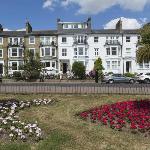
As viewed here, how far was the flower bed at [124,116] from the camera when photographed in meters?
14.4

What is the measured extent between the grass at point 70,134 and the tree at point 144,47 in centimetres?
338

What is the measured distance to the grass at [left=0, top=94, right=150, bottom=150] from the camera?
39.1ft

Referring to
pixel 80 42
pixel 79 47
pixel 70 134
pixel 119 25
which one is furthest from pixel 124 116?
pixel 119 25

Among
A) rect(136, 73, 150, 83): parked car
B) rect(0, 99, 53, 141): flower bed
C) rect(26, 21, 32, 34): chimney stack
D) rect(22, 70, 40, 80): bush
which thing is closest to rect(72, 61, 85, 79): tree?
rect(22, 70, 40, 80): bush

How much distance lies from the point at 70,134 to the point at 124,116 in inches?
133

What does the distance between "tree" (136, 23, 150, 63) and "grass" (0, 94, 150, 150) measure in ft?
11.1

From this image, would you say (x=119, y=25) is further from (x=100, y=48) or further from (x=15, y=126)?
(x=15, y=126)

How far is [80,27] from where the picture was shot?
275 feet

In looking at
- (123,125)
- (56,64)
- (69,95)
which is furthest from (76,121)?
(56,64)

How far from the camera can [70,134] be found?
13.1 metres

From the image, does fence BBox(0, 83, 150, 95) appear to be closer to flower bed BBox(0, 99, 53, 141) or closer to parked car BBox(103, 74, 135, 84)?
flower bed BBox(0, 99, 53, 141)

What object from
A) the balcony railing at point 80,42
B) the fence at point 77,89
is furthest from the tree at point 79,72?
the fence at point 77,89

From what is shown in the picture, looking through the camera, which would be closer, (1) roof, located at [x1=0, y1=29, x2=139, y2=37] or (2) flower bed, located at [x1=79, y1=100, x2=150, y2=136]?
(2) flower bed, located at [x1=79, y1=100, x2=150, y2=136]

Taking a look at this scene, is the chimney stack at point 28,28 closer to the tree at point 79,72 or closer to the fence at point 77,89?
the tree at point 79,72
